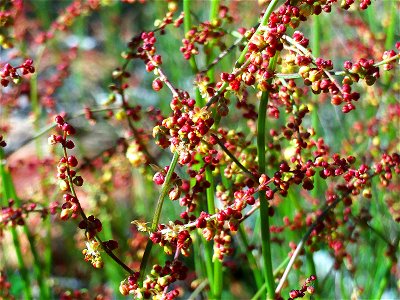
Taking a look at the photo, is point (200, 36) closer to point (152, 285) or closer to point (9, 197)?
point (152, 285)

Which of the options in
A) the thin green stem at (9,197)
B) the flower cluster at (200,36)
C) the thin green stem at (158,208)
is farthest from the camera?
the thin green stem at (9,197)

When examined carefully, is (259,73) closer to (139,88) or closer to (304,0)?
(304,0)

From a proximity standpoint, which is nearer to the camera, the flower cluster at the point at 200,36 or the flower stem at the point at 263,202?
the flower stem at the point at 263,202

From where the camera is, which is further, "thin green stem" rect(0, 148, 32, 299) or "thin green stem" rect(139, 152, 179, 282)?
"thin green stem" rect(0, 148, 32, 299)

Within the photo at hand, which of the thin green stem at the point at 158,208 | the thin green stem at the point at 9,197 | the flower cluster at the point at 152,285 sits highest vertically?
the thin green stem at the point at 9,197

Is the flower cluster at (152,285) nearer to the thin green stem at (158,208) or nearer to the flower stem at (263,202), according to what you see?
the thin green stem at (158,208)

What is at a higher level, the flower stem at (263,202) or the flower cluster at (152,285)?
the flower stem at (263,202)

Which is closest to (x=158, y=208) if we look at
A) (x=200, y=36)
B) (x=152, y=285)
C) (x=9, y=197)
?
(x=152, y=285)

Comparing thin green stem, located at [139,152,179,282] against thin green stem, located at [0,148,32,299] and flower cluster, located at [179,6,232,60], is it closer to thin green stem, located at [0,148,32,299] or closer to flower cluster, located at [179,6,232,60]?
flower cluster, located at [179,6,232,60]

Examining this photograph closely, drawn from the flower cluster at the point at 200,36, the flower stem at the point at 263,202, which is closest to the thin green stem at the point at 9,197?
the flower cluster at the point at 200,36

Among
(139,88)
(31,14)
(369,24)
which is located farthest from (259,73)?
(31,14)

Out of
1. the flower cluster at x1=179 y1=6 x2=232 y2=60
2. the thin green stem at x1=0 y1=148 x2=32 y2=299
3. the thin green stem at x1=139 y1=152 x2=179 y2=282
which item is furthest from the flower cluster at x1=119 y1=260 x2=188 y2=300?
the thin green stem at x1=0 y1=148 x2=32 y2=299
